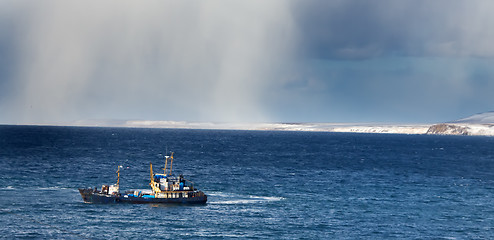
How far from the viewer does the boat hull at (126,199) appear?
9594 centimetres

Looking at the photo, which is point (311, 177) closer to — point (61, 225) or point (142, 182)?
point (142, 182)

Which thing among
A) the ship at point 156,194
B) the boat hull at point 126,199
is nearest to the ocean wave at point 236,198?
the boat hull at point 126,199

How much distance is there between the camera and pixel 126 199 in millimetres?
96875

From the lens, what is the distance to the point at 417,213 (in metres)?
93.0

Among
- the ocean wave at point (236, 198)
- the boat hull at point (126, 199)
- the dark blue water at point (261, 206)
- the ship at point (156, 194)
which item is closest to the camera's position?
the dark blue water at point (261, 206)

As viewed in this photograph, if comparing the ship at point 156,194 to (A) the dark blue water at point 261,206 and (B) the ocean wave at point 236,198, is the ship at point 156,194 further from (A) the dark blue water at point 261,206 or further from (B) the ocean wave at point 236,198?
(B) the ocean wave at point 236,198

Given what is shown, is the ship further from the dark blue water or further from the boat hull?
the dark blue water

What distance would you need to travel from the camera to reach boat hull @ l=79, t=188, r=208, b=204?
3777 inches

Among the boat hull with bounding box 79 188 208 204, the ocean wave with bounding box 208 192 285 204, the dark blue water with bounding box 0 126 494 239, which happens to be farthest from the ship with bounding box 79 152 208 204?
the ocean wave with bounding box 208 192 285 204

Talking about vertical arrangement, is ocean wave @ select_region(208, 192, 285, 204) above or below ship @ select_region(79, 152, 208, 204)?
below

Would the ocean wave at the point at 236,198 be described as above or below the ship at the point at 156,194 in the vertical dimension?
below

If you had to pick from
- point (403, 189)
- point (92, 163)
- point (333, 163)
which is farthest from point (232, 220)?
point (333, 163)

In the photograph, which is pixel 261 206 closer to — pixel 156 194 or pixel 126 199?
pixel 156 194

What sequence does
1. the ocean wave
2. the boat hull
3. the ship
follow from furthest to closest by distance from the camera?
the ocean wave < the ship < the boat hull
